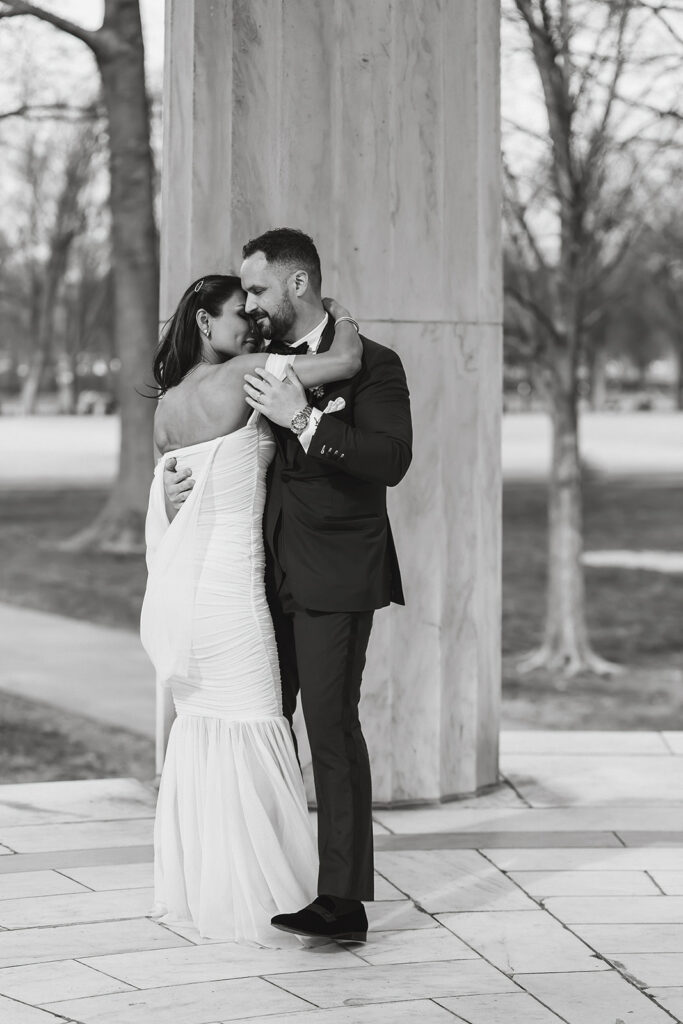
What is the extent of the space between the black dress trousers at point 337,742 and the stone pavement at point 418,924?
25cm

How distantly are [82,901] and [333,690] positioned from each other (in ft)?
3.70

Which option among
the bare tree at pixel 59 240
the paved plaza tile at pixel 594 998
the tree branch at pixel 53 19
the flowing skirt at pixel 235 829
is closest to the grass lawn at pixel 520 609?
the flowing skirt at pixel 235 829

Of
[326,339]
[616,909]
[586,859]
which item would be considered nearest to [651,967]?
[616,909]

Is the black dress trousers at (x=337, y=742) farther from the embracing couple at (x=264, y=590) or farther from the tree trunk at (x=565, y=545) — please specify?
the tree trunk at (x=565, y=545)

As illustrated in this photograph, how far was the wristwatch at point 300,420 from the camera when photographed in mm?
4133

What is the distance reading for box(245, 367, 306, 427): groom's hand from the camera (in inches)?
163

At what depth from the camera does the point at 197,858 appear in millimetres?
4410

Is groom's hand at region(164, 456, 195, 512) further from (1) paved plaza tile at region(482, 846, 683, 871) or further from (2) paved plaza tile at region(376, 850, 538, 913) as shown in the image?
(1) paved plaza tile at region(482, 846, 683, 871)

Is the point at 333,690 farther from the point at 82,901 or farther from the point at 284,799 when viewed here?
the point at 82,901

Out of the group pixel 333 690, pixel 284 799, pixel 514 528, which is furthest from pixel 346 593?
pixel 514 528

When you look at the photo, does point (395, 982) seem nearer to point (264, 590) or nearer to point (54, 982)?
point (54, 982)

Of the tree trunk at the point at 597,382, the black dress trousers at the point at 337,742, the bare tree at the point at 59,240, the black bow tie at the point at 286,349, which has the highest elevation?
the bare tree at the point at 59,240

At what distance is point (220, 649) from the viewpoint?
442 centimetres

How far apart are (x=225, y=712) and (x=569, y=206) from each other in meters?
7.79
